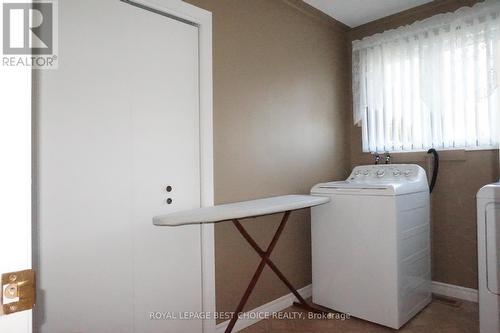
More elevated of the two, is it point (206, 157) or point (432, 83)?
point (432, 83)

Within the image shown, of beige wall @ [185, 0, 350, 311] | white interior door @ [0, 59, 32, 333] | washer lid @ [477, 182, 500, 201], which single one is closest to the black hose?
beige wall @ [185, 0, 350, 311]

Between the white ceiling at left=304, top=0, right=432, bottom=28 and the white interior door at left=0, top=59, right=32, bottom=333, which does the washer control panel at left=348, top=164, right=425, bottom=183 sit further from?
the white interior door at left=0, top=59, right=32, bottom=333

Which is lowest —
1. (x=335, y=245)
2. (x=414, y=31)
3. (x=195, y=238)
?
(x=335, y=245)

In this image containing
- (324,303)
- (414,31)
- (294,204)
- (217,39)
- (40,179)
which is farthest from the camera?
(414,31)

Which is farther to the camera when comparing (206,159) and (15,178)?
(206,159)

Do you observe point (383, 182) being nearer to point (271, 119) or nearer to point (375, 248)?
point (375, 248)

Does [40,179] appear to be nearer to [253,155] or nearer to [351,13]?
[253,155]

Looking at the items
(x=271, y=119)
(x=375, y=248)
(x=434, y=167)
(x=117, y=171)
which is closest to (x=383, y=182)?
(x=434, y=167)

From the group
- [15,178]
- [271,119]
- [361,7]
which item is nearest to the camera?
[15,178]

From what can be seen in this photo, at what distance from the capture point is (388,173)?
2.65 metres

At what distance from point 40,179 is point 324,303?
2107 mm

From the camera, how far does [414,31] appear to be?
8.91 ft

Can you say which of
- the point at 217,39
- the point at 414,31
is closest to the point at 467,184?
the point at 414,31

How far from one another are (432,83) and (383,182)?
95 cm
